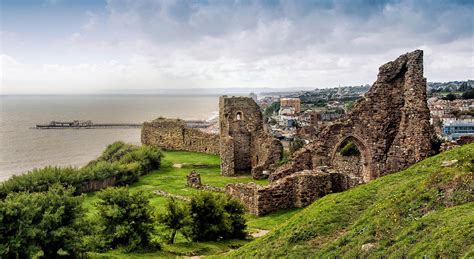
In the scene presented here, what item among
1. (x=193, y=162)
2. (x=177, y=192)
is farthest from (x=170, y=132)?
(x=177, y=192)

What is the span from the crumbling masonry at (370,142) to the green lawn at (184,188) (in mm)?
994

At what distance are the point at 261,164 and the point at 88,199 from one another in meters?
11.2

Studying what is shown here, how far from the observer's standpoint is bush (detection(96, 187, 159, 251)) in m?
16.0

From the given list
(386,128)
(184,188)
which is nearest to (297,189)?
(386,128)

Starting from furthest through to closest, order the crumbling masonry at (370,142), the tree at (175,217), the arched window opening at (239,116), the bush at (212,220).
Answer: the arched window opening at (239,116)
the crumbling masonry at (370,142)
the bush at (212,220)
the tree at (175,217)

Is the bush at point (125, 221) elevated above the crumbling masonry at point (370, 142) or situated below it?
below

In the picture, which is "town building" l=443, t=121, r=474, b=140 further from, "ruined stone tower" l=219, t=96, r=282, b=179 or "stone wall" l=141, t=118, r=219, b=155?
"ruined stone tower" l=219, t=96, r=282, b=179

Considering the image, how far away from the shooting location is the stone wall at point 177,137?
46.7 meters

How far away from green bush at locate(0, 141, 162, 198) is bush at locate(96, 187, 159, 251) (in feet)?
28.7

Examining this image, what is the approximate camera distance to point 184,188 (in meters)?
29.2

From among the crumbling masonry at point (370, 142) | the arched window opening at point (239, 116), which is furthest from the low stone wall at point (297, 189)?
the arched window opening at point (239, 116)

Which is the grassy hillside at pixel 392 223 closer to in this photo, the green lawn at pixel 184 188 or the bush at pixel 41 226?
the green lawn at pixel 184 188

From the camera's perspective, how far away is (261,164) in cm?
3253

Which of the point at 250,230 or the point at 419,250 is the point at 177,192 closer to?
the point at 250,230
